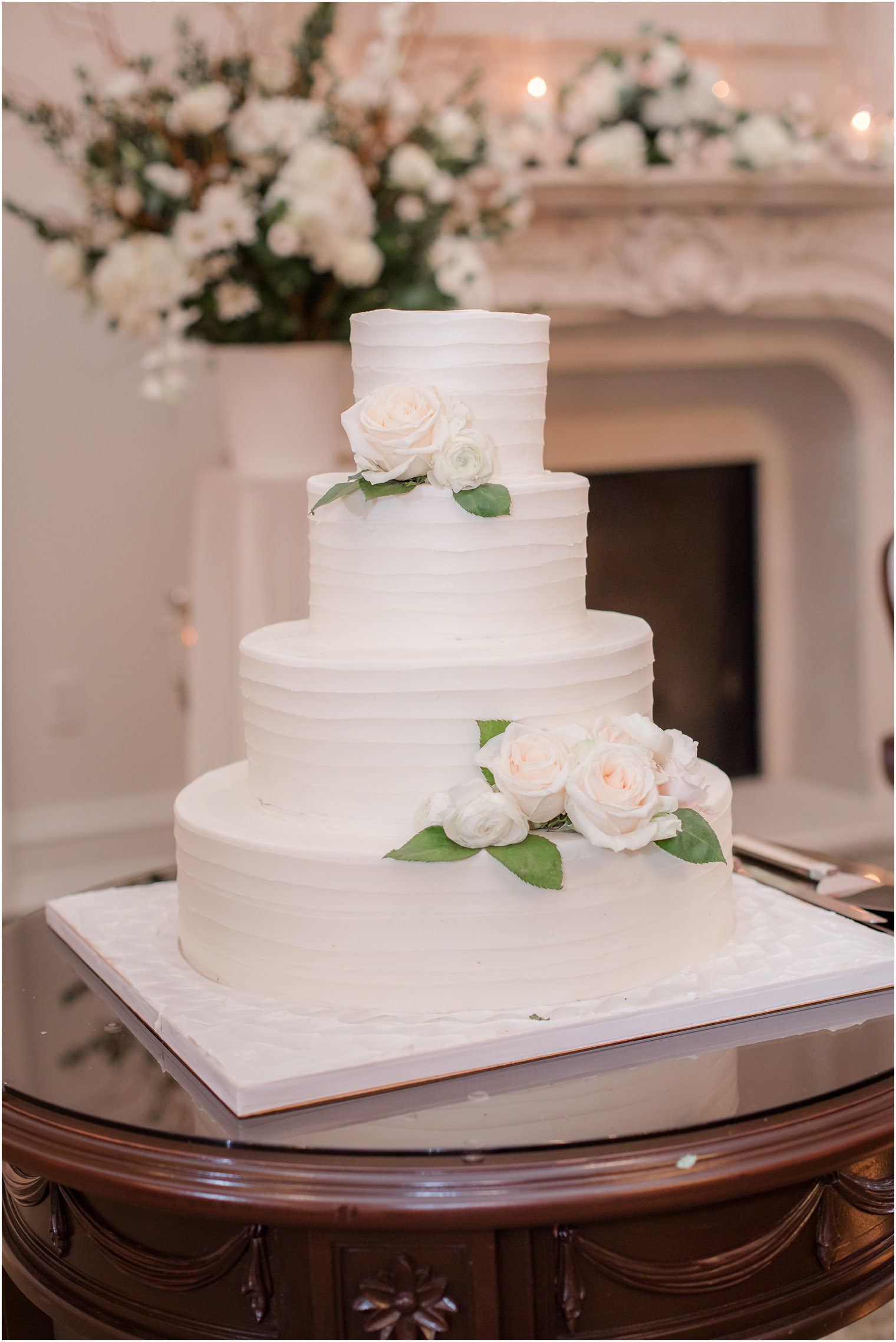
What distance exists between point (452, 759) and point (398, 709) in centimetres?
8

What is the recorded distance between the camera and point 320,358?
296cm

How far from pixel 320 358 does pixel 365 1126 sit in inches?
83.0

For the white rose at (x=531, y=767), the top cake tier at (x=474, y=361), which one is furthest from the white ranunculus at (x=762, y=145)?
the white rose at (x=531, y=767)

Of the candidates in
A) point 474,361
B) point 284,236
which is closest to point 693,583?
point 284,236

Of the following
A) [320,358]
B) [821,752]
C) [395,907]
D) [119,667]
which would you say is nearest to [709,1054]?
[395,907]

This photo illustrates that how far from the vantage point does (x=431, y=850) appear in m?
1.33

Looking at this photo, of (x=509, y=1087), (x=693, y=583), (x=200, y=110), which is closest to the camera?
(x=509, y=1087)

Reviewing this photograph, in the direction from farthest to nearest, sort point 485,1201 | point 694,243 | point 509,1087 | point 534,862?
point 694,243 < point 534,862 < point 509,1087 < point 485,1201

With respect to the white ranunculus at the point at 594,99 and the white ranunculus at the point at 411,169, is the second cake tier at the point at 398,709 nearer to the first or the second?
the white ranunculus at the point at 411,169

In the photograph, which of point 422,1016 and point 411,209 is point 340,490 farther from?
point 411,209

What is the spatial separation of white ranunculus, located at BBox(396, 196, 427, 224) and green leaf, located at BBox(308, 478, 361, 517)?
1.58m

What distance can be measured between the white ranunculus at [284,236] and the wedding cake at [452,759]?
124 centimetres

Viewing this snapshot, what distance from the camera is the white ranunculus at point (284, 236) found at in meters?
2.67

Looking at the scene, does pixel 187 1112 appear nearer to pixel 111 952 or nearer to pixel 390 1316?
pixel 390 1316
